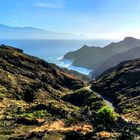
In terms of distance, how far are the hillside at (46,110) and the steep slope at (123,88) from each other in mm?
8219

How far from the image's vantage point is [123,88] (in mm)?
153500

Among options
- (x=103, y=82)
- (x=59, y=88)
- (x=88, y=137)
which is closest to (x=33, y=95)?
(x=59, y=88)

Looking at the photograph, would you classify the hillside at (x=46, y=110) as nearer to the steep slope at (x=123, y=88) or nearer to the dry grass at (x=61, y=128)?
the dry grass at (x=61, y=128)

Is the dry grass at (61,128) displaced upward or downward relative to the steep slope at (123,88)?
downward

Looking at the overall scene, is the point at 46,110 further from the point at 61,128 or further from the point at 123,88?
the point at 123,88

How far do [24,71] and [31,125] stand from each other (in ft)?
364

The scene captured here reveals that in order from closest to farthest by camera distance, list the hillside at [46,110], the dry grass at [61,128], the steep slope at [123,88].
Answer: the hillside at [46,110], the dry grass at [61,128], the steep slope at [123,88]

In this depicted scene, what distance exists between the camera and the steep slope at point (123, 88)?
124 metres

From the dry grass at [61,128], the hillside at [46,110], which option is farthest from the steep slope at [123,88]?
the dry grass at [61,128]

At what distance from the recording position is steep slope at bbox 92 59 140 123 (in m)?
124

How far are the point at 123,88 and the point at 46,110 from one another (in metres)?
93.8

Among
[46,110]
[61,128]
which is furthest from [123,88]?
[61,128]

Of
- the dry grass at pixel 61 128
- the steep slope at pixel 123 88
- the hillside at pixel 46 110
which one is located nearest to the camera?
the hillside at pixel 46 110

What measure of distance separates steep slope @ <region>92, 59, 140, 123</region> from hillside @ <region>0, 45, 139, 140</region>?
27.0 ft
